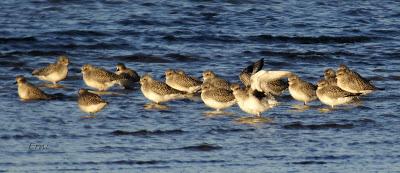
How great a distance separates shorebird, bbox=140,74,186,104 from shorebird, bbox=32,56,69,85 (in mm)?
2141

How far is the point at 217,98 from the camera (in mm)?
15594

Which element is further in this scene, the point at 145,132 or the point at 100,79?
the point at 100,79

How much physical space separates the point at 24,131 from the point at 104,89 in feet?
14.8

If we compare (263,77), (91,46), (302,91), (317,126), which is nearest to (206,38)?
(91,46)

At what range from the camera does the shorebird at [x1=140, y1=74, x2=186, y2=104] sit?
16.2 meters

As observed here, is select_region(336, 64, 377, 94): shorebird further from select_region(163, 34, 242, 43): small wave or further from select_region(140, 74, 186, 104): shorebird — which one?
select_region(163, 34, 242, 43): small wave

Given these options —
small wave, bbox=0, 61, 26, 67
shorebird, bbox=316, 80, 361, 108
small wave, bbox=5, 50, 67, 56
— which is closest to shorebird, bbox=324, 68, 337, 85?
shorebird, bbox=316, 80, 361, 108

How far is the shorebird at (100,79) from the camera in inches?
698

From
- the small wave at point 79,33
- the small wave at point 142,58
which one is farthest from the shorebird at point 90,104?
the small wave at point 79,33

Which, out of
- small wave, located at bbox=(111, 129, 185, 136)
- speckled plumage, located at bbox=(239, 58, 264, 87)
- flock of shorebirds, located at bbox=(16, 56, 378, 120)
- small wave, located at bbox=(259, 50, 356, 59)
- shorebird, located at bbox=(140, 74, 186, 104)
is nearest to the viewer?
small wave, located at bbox=(111, 129, 185, 136)

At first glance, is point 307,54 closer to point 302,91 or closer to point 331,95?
point 302,91

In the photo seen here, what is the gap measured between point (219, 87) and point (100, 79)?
2.09m

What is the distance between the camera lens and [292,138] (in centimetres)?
1354

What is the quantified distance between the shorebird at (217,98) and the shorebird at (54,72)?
3.32 m
